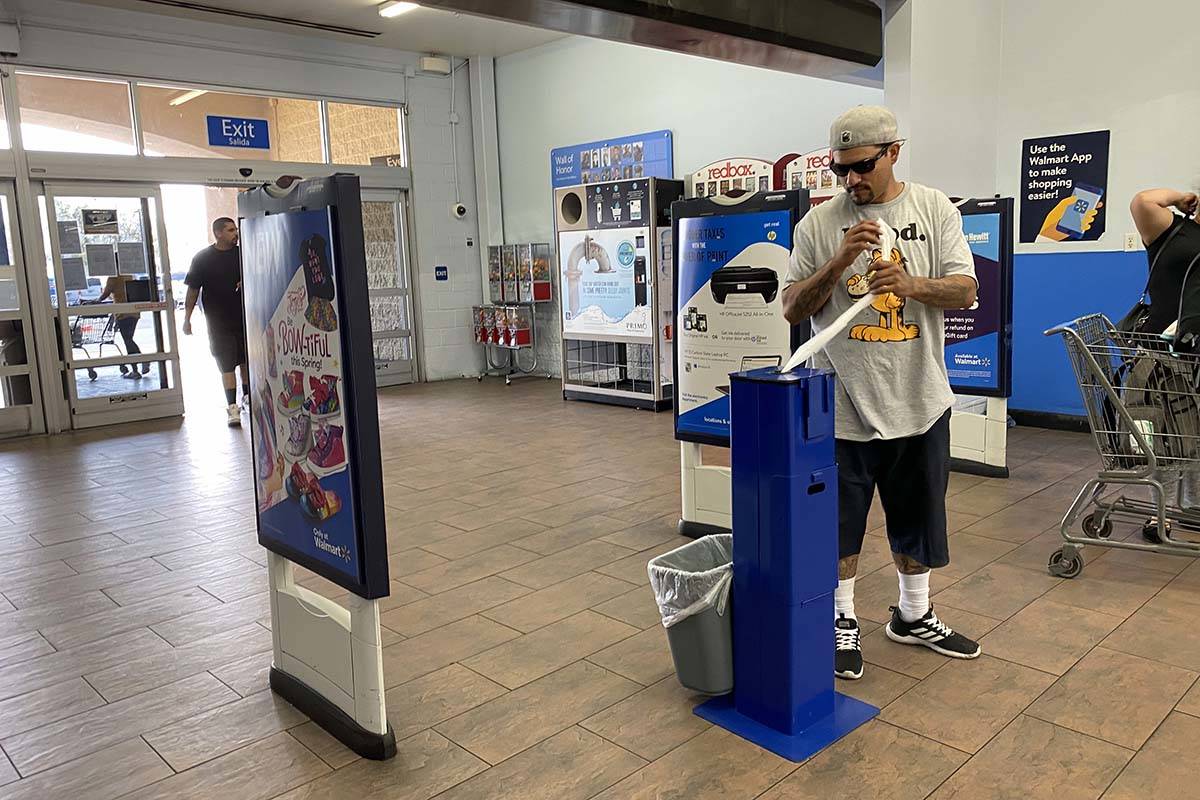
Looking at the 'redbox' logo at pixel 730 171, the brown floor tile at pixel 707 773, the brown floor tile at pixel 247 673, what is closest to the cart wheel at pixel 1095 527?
the brown floor tile at pixel 707 773

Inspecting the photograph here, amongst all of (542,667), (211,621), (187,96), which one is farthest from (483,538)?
A: (187,96)

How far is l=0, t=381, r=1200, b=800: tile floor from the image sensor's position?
7.56 feet

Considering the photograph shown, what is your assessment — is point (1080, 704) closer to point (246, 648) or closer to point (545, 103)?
point (246, 648)

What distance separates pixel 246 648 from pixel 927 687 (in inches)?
89.9

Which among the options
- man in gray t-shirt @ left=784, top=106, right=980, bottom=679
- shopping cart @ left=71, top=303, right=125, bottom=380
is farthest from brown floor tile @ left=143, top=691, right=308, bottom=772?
shopping cart @ left=71, top=303, right=125, bottom=380

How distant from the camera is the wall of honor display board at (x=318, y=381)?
2271 mm

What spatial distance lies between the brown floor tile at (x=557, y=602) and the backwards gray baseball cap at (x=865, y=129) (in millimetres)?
1899

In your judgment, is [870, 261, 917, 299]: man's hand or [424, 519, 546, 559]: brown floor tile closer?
[870, 261, 917, 299]: man's hand

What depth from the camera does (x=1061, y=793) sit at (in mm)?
2150

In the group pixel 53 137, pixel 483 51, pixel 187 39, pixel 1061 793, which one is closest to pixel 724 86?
pixel 483 51

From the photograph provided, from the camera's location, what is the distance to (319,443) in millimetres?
2455

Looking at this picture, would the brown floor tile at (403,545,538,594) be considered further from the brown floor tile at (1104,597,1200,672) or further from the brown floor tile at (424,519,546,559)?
the brown floor tile at (1104,597,1200,672)

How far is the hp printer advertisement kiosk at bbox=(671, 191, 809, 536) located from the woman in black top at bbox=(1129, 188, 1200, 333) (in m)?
1.44

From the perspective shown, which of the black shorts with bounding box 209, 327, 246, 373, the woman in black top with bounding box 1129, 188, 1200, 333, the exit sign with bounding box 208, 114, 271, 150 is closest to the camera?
the woman in black top with bounding box 1129, 188, 1200, 333
